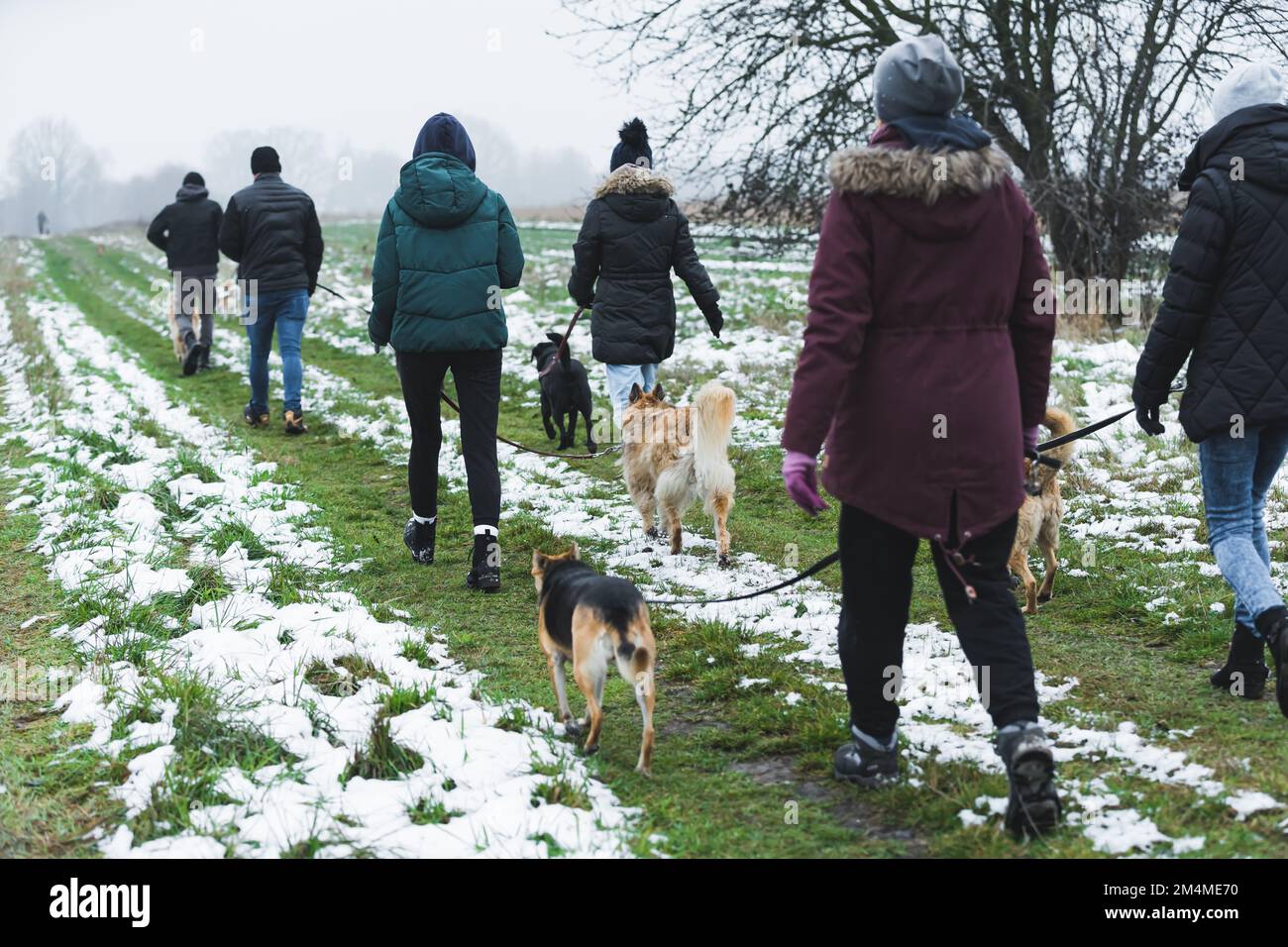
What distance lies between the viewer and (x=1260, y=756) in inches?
121

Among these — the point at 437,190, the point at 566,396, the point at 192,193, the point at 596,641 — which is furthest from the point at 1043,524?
the point at 192,193

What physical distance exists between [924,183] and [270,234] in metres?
7.69

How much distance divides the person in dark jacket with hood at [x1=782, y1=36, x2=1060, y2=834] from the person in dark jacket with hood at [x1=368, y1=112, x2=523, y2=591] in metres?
2.73

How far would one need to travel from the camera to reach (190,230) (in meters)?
12.6

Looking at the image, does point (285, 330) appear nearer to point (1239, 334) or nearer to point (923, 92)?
point (923, 92)

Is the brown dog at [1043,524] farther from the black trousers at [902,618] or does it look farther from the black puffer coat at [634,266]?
the black puffer coat at [634,266]

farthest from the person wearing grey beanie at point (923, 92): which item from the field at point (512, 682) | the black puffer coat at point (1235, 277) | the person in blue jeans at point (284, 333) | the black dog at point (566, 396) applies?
the person in blue jeans at point (284, 333)

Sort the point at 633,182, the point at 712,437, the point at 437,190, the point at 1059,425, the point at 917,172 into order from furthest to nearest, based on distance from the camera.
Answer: the point at 633,182, the point at 712,437, the point at 437,190, the point at 1059,425, the point at 917,172

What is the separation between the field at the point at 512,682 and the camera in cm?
281

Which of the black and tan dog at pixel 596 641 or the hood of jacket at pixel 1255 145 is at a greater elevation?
the hood of jacket at pixel 1255 145

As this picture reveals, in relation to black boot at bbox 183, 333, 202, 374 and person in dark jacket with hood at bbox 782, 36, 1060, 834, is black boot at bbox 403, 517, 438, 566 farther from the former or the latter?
black boot at bbox 183, 333, 202, 374

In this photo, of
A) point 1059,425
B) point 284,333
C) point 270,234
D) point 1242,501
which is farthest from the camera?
point 284,333

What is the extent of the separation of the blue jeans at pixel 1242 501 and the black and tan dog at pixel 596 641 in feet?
6.68

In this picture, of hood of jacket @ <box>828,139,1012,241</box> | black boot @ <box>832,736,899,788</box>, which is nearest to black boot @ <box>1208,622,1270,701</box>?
black boot @ <box>832,736,899,788</box>
